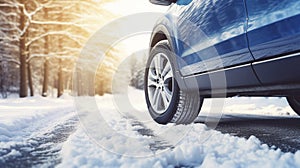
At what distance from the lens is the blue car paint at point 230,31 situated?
63.1 inches

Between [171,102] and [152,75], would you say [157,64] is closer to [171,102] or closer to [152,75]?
[152,75]

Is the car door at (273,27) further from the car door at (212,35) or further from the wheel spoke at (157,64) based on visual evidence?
the wheel spoke at (157,64)

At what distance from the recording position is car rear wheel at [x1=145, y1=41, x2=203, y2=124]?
2.83 m

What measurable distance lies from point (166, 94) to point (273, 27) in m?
1.56

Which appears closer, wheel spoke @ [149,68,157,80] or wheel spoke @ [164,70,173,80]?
wheel spoke @ [164,70,173,80]

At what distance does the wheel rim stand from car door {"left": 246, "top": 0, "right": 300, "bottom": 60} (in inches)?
49.5

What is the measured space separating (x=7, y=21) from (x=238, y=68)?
562 inches

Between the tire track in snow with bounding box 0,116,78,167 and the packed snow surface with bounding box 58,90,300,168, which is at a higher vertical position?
the packed snow surface with bounding box 58,90,300,168

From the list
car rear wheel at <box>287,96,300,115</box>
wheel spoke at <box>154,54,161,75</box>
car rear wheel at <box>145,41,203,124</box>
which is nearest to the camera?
car rear wheel at <box>145,41,203,124</box>

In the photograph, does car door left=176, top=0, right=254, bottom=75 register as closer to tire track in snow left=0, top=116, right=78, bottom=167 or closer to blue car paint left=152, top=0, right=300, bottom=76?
blue car paint left=152, top=0, right=300, bottom=76

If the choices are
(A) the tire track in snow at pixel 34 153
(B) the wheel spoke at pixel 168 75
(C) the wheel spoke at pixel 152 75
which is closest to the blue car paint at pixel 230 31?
(B) the wheel spoke at pixel 168 75

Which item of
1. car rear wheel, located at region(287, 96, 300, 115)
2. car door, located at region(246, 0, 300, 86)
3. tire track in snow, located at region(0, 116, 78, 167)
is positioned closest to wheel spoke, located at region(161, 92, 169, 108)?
tire track in snow, located at region(0, 116, 78, 167)

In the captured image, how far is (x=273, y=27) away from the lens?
1.66 meters

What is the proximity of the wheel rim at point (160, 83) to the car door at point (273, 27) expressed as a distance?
4.13 ft
